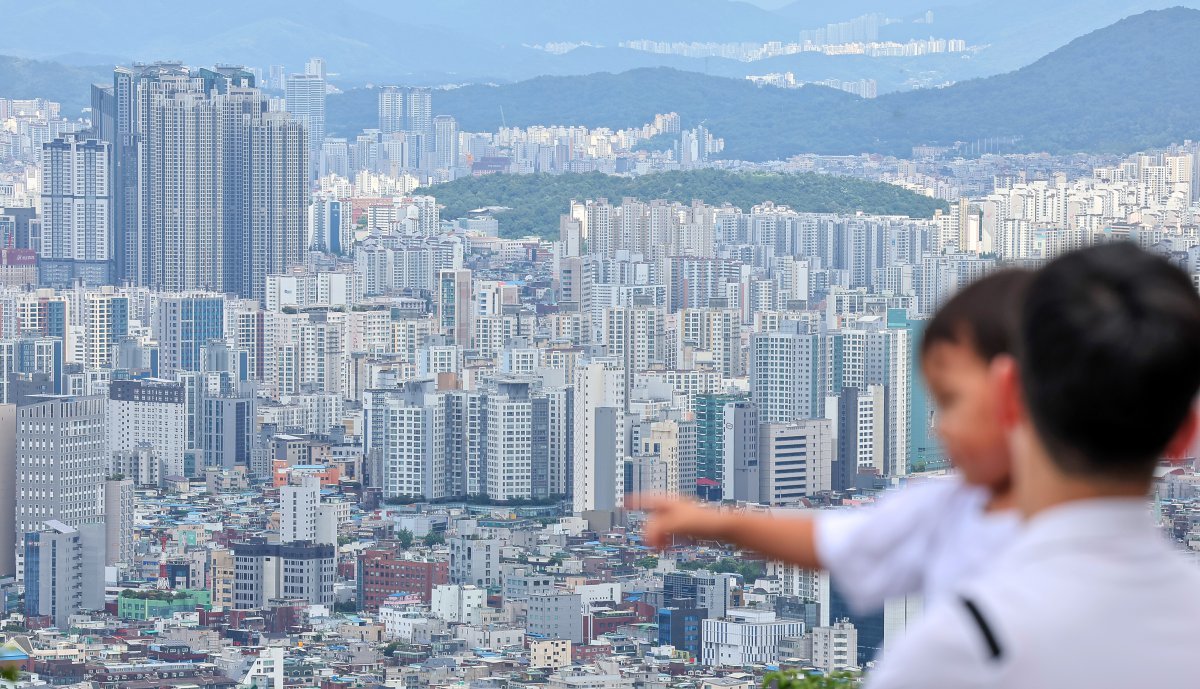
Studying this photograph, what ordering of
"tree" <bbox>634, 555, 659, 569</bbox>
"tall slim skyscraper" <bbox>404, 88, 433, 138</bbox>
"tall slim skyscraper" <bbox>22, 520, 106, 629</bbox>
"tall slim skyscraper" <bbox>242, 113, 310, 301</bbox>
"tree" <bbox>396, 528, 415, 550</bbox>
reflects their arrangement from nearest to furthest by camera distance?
"tall slim skyscraper" <bbox>22, 520, 106, 629</bbox> → "tree" <bbox>634, 555, 659, 569</bbox> → "tree" <bbox>396, 528, 415, 550</bbox> → "tall slim skyscraper" <bbox>242, 113, 310, 301</bbox> → "tall slim skyscraper" <bbox>404, 88, 433, 138</bbox>

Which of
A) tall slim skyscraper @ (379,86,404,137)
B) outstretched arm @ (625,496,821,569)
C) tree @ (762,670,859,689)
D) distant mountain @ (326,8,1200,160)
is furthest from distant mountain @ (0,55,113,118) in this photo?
outstretched arm @ (625,496,821,569)

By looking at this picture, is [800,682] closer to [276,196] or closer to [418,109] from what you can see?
[276,196]

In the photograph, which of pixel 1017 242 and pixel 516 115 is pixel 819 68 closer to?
pixel 516 115

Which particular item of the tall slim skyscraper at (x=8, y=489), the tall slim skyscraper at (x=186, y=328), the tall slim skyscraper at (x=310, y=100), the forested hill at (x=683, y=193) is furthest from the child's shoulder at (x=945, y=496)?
the tall slim skyscraper at (x=310, y=100)

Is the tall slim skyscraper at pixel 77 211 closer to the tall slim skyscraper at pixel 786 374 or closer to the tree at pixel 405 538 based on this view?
the tall slim skyscraper at pixel 786 374

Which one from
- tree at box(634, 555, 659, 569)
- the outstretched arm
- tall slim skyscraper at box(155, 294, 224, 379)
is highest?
the outstretched arm

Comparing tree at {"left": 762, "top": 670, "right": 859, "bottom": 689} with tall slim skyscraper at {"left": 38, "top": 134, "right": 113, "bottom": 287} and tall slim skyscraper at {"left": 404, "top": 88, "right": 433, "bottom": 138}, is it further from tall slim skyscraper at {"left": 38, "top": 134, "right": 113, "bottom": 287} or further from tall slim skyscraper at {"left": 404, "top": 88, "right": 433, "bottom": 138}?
tall slim skyscraper at {"left": 404, "top": 88, "right": 433, "bottom": 138}

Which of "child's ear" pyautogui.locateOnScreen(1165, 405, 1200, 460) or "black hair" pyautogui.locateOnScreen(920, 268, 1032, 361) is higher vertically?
"black hair" pyautogui.locateOnScreen(920, 268, 1032, 361)
